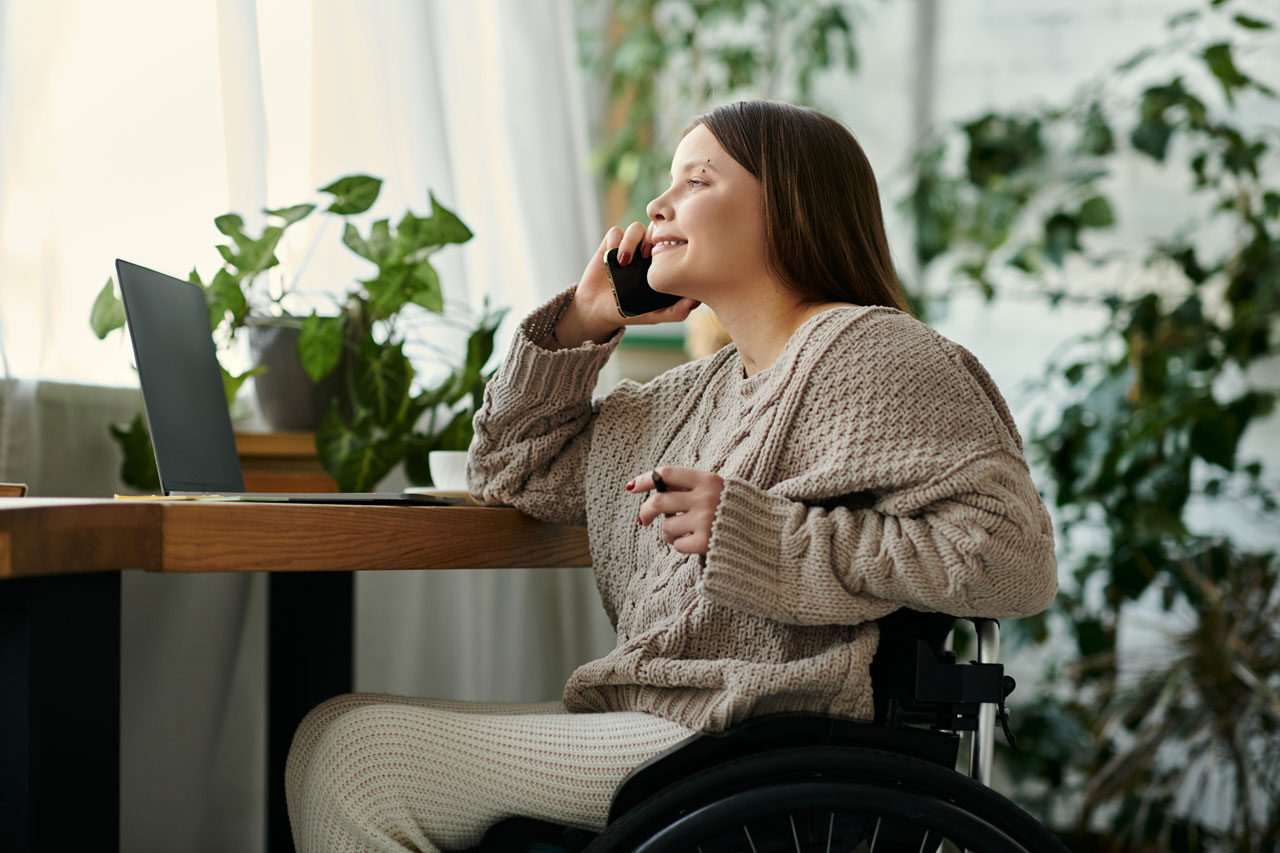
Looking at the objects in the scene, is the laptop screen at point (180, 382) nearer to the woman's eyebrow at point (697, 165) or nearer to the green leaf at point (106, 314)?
the green leaf at point (106, 314)

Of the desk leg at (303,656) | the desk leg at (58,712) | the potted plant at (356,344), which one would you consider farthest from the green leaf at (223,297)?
the desk leg at (58,712)

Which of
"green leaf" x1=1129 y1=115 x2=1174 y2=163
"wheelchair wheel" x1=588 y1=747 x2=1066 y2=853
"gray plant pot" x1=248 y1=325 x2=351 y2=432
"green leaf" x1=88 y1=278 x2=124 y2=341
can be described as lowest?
"wheelchair wheel" x1=588 y1=747 x2=1066 y2=853

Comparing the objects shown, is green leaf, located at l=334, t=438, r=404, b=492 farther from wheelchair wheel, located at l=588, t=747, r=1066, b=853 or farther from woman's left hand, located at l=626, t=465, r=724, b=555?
wheelchair wheel, located at l=588, t=747, r=1066, b=853

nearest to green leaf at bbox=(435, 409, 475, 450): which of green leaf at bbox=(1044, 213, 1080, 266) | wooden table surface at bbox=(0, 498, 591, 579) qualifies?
wooden table surface at bbox=(0, 498, 591, 579)

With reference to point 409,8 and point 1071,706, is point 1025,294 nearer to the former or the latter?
point 1071,706

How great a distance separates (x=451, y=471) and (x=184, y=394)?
1.04ft

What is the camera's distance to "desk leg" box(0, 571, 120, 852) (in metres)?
0.78

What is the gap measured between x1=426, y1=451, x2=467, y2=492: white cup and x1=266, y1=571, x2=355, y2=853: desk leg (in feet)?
0.62

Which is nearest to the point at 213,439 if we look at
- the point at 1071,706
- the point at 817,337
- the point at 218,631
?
the point at 218,631

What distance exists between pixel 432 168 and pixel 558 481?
870 mm

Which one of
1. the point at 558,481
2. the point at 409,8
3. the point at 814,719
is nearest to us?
the point at 814,719

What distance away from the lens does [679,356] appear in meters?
2.87

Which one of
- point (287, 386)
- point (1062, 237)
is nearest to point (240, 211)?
point (287, 386)

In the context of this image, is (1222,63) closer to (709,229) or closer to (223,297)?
(709,229)
